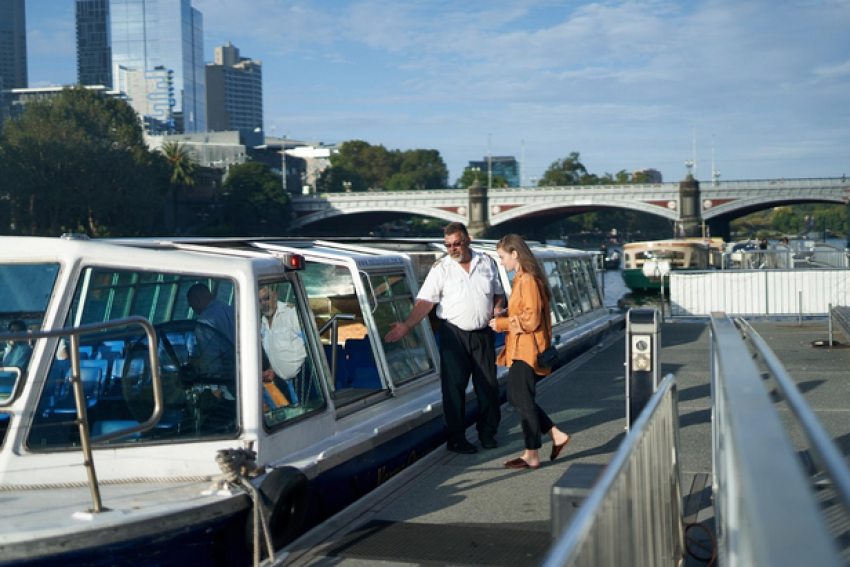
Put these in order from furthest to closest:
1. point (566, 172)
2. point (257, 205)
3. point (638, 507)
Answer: point (566, 172)
point (257, 205)
point (638, 507)

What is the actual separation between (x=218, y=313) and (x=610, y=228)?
6410 inches

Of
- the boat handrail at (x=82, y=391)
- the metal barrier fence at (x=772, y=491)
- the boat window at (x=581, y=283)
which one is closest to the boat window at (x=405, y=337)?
the boat handrail at (x=82, y=391)

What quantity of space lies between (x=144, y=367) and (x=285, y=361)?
940 millimetres

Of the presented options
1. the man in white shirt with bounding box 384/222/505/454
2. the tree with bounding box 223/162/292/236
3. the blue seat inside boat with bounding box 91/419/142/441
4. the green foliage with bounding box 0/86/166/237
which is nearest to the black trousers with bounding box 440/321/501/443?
the man in white shirt with bounding box 384/222/505/454

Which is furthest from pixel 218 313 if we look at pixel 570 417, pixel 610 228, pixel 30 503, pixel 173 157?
pixel 610 228

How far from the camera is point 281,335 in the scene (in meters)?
6.10

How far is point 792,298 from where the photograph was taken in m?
21.1

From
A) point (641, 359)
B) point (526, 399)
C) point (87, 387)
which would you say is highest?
point (87, 387)

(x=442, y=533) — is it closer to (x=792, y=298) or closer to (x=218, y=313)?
(x=218, y=313)

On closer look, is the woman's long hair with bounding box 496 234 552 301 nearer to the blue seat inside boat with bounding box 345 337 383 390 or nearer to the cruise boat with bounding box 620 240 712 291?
the blue seat inside boat with bounding box 345 337 383 390

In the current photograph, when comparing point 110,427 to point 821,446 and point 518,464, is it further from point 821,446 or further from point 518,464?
point 821,446

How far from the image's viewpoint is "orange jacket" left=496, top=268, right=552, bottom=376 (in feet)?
22.1

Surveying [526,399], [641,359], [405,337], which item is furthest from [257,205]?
[526,399]

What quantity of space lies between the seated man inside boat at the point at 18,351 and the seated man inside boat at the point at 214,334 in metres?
0.92
